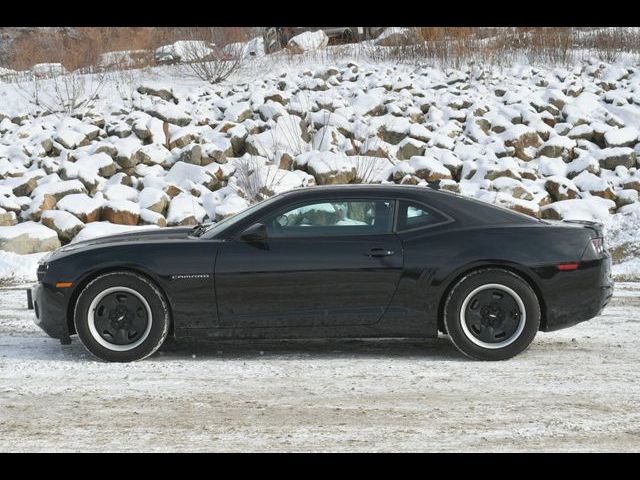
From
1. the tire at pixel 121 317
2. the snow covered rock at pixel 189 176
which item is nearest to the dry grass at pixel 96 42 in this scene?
the snow covered rock at pixel 189 176

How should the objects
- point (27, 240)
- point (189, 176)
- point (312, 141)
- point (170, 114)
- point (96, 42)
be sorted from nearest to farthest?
point (27, 240)
point (189, 176)
point (312, 141)
point (170, 114)
point (96, 42)

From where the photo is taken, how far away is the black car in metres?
7.32

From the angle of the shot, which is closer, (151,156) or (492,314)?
(492,314)

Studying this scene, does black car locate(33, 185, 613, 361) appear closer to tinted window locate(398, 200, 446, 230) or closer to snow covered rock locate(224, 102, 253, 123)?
tinted window locate(398, 200, 446, 230)

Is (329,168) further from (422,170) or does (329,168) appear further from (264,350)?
(264,350)

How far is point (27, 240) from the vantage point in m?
14.5

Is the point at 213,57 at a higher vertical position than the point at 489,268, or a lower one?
higher

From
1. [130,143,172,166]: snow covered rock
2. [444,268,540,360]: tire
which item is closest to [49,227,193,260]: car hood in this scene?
[444,268,540,360]: tire

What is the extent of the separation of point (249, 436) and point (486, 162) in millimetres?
13097

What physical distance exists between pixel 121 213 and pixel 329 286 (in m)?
9.03

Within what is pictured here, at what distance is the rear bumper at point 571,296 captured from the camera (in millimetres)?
7410

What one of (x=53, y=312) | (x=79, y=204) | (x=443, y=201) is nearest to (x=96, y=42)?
(x=79, y=204)

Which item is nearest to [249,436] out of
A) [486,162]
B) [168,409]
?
[168,409]

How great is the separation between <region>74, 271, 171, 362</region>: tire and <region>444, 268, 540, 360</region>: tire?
2237 millimetres
